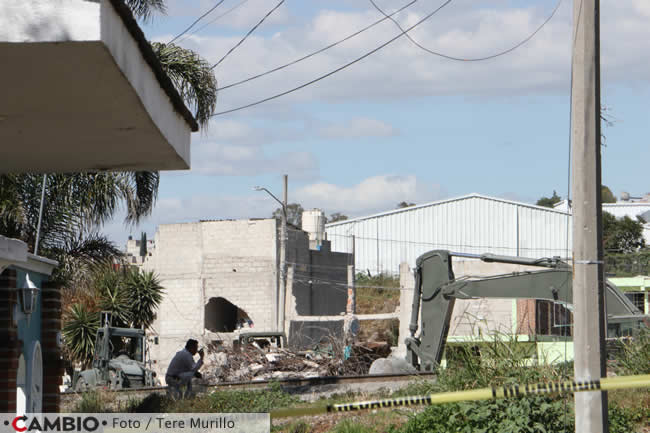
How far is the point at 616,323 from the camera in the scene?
18203mm

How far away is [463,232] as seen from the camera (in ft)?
203

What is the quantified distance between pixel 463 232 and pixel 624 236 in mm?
10893

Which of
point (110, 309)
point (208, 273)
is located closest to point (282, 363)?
point (110, 309)

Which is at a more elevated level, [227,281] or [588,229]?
[588,229]

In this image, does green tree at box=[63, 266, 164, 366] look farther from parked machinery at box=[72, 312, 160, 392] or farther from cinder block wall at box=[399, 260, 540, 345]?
cinder block wall at box=[399, 260, 540, 345]

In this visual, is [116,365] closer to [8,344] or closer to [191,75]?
[191,75]

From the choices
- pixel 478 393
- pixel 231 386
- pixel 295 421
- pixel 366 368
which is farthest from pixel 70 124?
pixel 366 368

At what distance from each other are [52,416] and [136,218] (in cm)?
899

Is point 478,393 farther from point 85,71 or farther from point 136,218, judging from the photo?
point 136,218

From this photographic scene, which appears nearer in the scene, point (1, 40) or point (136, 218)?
point (1, 40)

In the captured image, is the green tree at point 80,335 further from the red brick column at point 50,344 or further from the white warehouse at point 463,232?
the white warehouse at point 463,232

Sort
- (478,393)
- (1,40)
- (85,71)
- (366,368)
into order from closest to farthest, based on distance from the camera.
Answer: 1. (1,40)
2. (85,71)
3. (478,393)
4. (366,368)

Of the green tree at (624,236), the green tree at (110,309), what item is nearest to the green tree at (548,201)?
the green tree at (624,236)

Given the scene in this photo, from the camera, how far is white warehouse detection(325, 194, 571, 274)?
2366 inches
